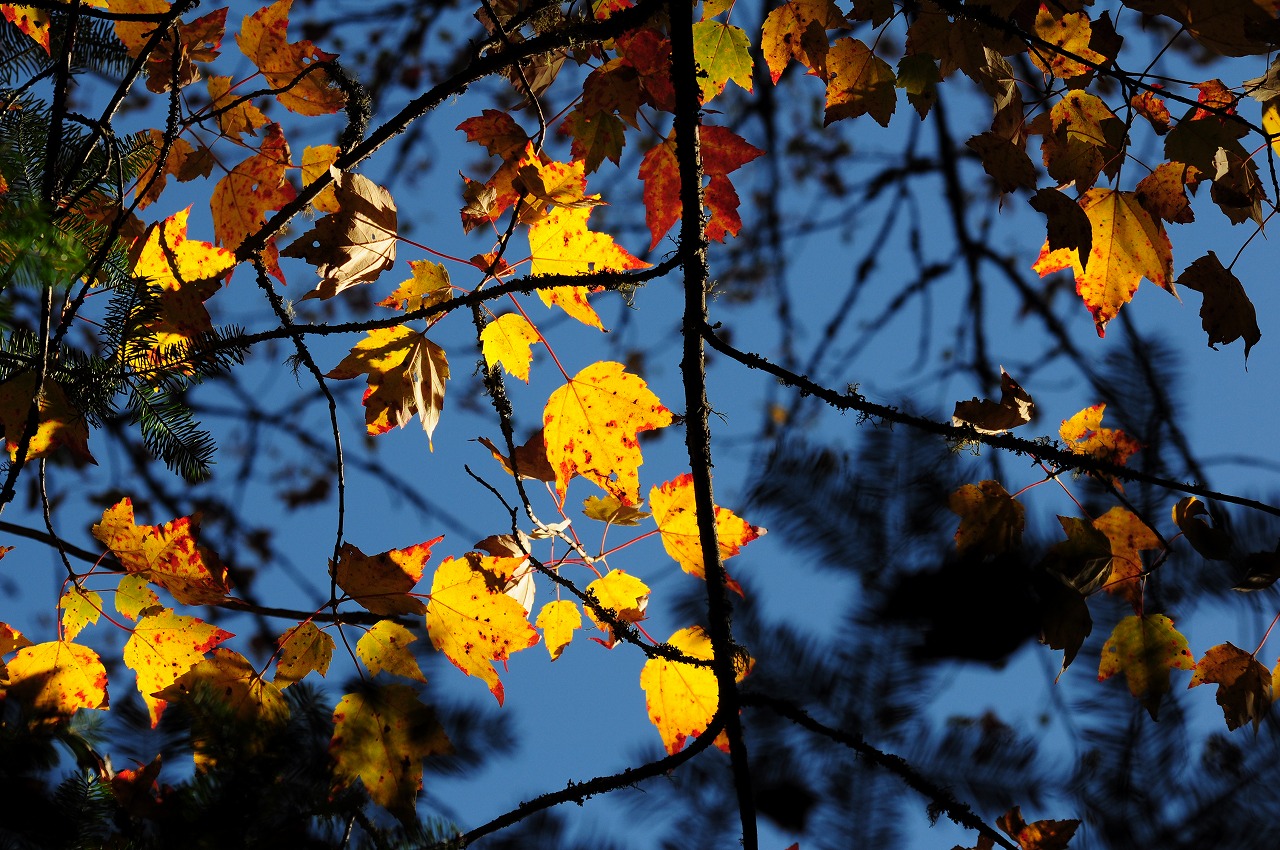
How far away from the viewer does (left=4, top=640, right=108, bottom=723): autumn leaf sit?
1434 millimetres

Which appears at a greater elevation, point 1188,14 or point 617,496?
point 1188,14

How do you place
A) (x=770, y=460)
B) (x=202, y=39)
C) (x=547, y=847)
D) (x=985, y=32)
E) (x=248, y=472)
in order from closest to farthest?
(x=547, y=847), (x=985, y=32), (x=202, y=39), (x=770, y=460), (x=248, y=472)

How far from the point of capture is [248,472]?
391 centimetres

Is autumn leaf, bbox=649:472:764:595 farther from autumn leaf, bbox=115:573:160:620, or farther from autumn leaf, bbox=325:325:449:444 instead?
autumn leaf, bbox=115:573:160:620

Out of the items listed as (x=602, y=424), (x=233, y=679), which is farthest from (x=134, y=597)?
(x=602, y=424)

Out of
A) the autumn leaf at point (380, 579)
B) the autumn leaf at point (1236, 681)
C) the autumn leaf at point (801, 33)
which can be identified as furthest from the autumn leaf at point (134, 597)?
the autumn leaf at point (1236, 681)

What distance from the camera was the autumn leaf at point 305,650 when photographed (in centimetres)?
143

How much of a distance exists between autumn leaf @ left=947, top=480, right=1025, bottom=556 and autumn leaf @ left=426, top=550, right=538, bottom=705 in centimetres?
84

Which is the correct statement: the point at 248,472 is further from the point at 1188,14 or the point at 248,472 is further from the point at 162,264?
the point at 1188,14

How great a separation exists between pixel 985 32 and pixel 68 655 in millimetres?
2072

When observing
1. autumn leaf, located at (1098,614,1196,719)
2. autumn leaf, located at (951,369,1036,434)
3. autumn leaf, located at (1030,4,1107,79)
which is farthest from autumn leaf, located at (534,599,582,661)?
autumn leaf, located at (1030,4,1107,79)

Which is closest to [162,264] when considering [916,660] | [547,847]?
[547,847]

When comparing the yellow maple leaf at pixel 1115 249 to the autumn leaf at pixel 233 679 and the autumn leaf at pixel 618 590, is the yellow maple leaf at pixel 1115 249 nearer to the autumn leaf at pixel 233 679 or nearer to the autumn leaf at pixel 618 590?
the autumn leaf at pixel 618 590

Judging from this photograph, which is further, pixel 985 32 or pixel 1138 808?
pixel 1138 808
